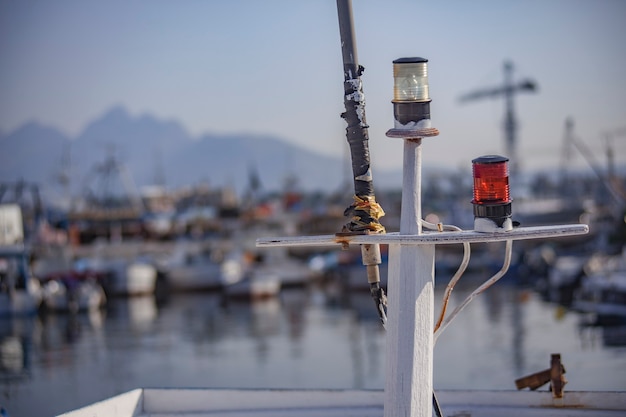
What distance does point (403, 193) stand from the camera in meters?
6.79

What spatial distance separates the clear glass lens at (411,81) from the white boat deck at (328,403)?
3670 mm

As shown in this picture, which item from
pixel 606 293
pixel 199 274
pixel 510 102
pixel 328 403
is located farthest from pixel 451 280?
Answer: pixel 510 102

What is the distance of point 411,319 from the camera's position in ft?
21.8

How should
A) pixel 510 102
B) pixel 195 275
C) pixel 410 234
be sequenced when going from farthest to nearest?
pixel 510 102, pixel 195 275, pixel 410 234

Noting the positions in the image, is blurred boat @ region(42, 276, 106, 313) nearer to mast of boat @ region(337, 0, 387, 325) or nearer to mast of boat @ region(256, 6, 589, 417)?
mast of boat @ region(337, 0, 387, 325)

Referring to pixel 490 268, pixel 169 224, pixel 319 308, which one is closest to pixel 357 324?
pixel 319 308

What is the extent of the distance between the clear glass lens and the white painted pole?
33 centimetres

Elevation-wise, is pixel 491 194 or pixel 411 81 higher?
pixel 411 81

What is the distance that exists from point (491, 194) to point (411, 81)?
0.98 metres

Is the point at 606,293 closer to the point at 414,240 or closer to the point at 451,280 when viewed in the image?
the point at 451,280

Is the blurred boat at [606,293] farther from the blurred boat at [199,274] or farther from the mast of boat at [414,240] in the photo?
the mast of boat at [414,240]

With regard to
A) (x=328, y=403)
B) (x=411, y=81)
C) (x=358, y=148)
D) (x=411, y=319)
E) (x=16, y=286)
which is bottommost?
(x=16, y=286)

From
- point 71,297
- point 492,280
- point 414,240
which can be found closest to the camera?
point 414,240

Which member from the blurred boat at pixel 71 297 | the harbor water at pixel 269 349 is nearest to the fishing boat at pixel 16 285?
the blurred boat at pixel 71 297
